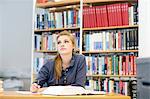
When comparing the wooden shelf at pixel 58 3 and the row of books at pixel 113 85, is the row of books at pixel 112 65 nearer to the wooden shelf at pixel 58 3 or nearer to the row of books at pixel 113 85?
the row of books at pixel 113 85

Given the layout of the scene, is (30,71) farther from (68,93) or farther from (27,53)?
(68,93)

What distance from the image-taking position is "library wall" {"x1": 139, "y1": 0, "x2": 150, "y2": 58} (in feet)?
11.6

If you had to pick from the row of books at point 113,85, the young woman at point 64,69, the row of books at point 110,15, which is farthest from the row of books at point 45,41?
the young woman at point 64,69

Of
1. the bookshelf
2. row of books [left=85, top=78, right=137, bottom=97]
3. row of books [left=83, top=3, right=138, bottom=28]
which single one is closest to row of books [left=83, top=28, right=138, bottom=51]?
the bookshelf

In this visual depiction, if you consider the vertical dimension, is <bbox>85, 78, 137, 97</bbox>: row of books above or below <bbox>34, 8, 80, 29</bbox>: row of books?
below

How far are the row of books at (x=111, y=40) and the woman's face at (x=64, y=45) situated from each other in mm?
874

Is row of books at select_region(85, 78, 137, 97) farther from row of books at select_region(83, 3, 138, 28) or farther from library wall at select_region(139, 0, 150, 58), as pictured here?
row of books at select_region(83, 3, 138, 28)

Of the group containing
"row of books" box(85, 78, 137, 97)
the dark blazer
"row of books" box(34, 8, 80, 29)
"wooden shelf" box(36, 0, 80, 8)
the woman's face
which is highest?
"wooden shelf" box(36, 0, 80, 8)

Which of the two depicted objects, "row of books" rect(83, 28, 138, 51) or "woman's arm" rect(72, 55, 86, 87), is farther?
"row of books" rect(83, 28, 138, 51)

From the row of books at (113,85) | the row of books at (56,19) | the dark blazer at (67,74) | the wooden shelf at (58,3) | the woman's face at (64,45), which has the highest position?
the wooden shelf at (58,3)

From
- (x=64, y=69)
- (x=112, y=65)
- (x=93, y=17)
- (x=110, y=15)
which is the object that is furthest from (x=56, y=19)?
(x=64, y=69)

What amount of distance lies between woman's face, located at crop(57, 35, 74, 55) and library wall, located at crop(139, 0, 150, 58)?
0.98 m

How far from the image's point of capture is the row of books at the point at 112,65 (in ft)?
11.7

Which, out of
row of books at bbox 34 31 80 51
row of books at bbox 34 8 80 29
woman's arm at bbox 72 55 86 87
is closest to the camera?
woman's arm at bbox 72 55 86 87
